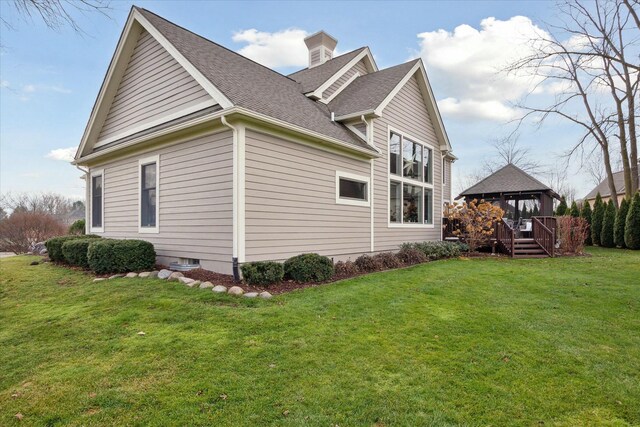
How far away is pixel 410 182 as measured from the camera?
1183 centimetres

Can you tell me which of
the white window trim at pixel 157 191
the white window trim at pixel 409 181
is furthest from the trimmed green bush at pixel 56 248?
the white window trim at pixel 409 181

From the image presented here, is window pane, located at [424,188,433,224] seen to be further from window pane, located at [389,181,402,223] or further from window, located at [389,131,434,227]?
window pane, located at [389,181,402,223]

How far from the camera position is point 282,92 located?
9.55 meters

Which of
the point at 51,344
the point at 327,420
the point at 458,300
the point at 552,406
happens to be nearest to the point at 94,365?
the point at 51,344

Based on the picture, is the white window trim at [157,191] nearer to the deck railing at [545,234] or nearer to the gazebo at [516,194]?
the deck railing at [545,234]

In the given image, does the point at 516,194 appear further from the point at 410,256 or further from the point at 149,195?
the point at 149,195

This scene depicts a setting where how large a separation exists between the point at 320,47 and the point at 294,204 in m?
9.30

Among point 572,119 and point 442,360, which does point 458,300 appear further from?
point 572,119

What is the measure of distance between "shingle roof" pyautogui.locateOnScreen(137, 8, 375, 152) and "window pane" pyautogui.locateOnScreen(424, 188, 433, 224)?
162 inches

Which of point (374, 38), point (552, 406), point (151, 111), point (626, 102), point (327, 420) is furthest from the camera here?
point (626, 102)

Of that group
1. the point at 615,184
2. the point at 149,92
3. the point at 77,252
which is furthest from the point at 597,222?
the point at 615,184

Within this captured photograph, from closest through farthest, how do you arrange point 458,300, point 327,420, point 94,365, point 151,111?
point 327,420, point 94,365, point 458,300, point 151,111

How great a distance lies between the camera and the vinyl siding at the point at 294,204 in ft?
23.0

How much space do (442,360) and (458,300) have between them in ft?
8.46
